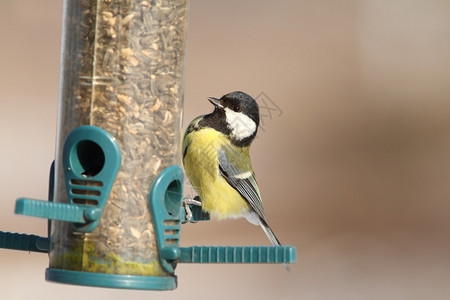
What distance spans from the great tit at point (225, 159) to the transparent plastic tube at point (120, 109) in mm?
862

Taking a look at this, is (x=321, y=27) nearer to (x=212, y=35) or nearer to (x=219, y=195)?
(x=212, y=35)

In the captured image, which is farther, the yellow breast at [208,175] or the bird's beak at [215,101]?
the bird's beak at [215,101]

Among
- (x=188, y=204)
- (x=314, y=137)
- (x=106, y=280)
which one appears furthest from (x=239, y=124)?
(x=314, y=137)

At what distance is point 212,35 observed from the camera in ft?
49.0

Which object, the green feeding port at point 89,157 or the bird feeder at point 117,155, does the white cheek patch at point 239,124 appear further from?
the green feeding port at point 89,157

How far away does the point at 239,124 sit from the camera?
6.06 m

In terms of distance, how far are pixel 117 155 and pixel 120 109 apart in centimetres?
25

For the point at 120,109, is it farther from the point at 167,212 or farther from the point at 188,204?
the point at 188,204

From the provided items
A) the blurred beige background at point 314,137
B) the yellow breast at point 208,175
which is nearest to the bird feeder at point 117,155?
the yellow breast at point 208,175

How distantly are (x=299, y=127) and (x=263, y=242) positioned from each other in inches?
107

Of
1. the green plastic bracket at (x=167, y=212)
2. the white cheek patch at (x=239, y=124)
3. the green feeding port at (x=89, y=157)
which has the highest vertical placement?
the white cheek patch at (x=239, y=124)

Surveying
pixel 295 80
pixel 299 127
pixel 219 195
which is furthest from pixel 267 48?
pixel 219 195

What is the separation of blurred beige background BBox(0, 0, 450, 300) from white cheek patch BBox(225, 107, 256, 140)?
3705 mm

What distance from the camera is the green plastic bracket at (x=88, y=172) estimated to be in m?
Result: 4.59
